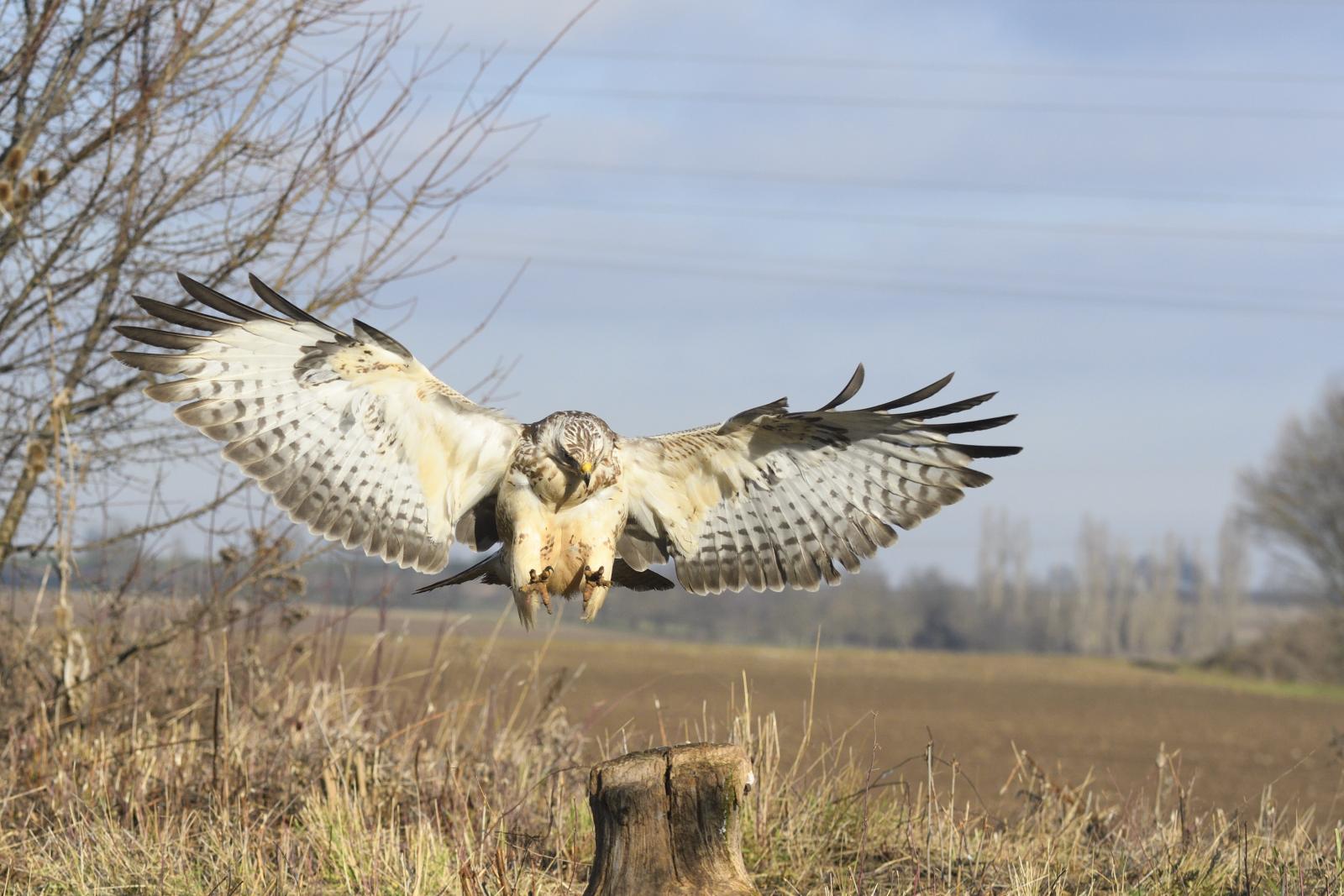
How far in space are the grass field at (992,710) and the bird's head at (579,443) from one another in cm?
113

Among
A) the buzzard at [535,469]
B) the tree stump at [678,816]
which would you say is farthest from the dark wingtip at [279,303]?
the tree stump at [678,816]

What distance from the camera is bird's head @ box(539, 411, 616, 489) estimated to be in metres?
4.53

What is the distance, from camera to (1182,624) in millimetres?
101125

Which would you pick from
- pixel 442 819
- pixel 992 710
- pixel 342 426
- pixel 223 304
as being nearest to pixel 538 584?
pixel 342 426

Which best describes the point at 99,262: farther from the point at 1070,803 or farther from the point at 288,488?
the point at 1070,803

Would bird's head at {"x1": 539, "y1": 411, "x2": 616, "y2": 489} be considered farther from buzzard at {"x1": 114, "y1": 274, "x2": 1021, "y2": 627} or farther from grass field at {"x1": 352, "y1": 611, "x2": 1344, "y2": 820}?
grass field at {"x1": 352, "y1": 611, "x2": 1344, "y2": 820}

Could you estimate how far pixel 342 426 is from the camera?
16.5 ft

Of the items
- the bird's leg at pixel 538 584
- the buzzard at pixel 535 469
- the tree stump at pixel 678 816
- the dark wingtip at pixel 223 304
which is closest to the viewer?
the tree stump at pixel 678 816

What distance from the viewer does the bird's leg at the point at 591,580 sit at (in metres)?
4.56

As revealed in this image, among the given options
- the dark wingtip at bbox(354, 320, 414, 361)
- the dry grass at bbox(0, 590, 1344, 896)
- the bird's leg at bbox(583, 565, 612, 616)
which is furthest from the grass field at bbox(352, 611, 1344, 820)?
the dark wingtip at bbox(354, 320, 414, 361)

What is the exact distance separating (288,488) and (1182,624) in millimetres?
106164

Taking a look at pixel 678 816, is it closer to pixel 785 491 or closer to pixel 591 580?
pixel 591 580

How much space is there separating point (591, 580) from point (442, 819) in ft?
6.14

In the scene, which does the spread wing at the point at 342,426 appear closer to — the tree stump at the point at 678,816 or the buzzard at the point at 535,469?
the buzzard at the point at 535,469
